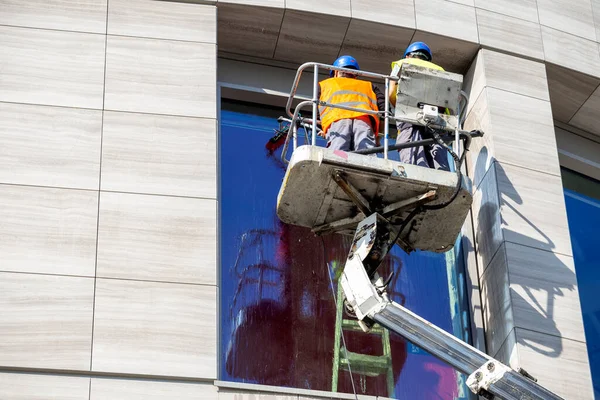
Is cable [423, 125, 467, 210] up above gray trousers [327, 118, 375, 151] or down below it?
below

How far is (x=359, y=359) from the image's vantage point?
1143 cm

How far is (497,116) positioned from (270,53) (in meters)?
2.69

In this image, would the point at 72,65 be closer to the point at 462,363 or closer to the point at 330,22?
the point at 330,22

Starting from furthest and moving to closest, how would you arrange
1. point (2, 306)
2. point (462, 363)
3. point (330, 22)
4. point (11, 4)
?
point (330, 22), point (11, 4), point (2, 306), point (462, 363)

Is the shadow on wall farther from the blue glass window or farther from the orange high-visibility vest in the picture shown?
the orange high-visibility vest

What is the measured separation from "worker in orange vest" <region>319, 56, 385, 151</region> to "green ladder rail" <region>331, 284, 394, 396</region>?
1.74 meters

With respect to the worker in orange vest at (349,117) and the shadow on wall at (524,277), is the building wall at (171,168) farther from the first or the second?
the worker in orange vest at (349,117)

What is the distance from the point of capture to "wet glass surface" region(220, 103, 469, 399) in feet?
36.9

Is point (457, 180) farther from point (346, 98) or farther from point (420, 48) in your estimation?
point (420, 48)

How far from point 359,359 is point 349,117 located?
7.63ft

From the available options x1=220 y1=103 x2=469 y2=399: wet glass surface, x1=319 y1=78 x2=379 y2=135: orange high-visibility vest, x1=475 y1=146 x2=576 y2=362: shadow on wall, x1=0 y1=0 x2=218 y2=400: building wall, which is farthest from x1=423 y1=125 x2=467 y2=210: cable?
x1=0 y1=0 x2=218 y2=400: building wall

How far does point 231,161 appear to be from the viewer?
1259cm

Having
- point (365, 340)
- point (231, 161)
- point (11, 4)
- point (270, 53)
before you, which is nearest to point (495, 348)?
point (365, 340)

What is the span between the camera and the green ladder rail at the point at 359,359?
37.2 ft
